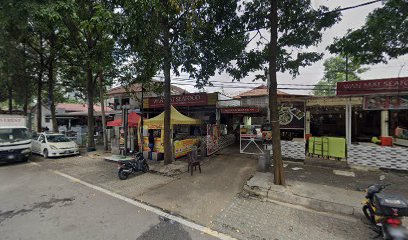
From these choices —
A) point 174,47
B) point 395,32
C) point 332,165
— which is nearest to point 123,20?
point 174,47

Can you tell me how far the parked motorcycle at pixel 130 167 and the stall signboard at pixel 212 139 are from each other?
408cm

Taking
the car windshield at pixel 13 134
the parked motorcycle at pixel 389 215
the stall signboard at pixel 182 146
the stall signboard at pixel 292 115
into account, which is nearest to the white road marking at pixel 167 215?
the parked motorcycle at pixel 389 215

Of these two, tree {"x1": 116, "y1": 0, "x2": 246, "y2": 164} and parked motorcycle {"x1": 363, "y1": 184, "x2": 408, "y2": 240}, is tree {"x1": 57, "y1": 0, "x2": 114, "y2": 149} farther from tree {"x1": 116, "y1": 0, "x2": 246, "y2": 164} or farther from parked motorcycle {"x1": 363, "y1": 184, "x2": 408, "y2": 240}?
parked motorcycle {"x1": 363, "y1": 184, "x2": 408, "y2": 240}

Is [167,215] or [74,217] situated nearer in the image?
[74,217]

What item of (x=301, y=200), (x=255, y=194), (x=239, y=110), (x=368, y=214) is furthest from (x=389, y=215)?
(x=239, y=110)

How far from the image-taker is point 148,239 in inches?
146

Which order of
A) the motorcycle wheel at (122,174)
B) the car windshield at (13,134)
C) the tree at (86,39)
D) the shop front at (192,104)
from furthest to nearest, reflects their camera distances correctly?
the shop front at (192,104), the car windshield at (13,134), the motorcycle wheel at (122,174), the tree at (86,39)

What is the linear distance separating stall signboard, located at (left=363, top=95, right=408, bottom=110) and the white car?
15930 millimetres

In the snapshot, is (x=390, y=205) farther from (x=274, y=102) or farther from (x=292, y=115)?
(x=292, y=115)

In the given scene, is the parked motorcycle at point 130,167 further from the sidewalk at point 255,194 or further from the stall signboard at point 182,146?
the stall signboard at point 182,146

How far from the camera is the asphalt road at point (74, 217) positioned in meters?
3.90

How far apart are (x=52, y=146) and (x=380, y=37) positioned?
17.5 meters

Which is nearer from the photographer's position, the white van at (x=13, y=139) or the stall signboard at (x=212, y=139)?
the white van at (x=13, y=139)

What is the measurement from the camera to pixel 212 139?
11.9 m
